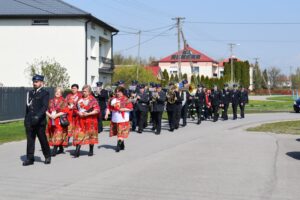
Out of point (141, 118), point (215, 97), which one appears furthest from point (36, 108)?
point (215, 97)

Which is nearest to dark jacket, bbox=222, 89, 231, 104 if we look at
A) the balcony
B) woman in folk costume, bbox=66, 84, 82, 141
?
woman in folk costume, bbox=66, 84, 82, 141

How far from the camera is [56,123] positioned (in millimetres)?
11945

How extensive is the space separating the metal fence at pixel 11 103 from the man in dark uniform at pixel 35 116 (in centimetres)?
1345

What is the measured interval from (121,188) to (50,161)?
3.12 meters

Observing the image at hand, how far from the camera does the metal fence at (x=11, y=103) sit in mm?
23328

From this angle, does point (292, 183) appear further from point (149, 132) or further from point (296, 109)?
point (296, 109)

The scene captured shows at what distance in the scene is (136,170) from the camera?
964cm

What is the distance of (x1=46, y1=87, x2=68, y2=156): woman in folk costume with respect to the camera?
39.0 ft

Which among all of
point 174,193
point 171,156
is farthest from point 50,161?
A: point 174,193

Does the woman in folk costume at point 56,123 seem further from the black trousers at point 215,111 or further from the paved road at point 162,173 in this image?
the black trousers at point 215,111

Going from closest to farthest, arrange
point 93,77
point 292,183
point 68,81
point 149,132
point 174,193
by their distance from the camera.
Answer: point 174,193 → point 292,183 → point 149,132 → point 68,81 → point 93,77

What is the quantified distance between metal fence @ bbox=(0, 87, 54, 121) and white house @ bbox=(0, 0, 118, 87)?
9.92m

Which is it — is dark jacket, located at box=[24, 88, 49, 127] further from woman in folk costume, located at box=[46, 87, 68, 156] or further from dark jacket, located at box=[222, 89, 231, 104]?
dark jacket, located at box=[222, 89, 231, 104]

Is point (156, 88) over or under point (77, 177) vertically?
over
